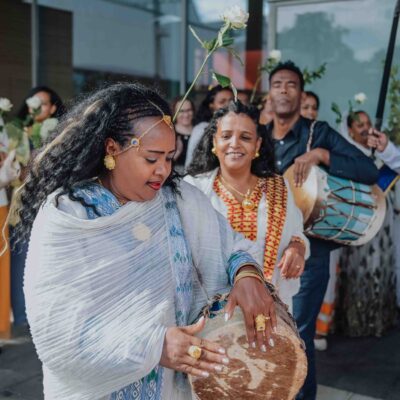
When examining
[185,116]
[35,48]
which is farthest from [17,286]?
[35,48]

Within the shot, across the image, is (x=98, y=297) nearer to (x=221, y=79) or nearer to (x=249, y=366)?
(x=249, y=366)

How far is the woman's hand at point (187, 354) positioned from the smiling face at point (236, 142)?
1.35m

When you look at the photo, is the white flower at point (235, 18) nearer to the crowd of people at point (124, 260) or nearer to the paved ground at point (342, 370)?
the crowd of people at point (124, 260)

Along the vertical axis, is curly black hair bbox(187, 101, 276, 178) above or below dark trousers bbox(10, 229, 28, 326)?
above

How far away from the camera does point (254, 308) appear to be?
1.77 metres

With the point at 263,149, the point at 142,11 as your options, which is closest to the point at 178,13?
the point at 142,11

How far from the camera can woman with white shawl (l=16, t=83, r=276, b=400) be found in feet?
5.33

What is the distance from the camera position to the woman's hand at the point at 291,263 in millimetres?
2609

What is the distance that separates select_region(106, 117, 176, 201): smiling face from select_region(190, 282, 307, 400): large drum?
0.44m

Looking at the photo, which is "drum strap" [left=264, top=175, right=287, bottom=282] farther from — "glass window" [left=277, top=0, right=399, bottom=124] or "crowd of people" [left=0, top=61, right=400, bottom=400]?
"glass window" [left=277, top=0, right=399, bottom=124]

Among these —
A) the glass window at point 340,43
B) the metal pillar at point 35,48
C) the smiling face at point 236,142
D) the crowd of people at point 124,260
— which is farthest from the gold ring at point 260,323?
the metal pillar at point 35,48

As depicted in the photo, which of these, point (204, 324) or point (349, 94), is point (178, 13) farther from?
point (204, 324)

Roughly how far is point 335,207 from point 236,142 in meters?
0.72

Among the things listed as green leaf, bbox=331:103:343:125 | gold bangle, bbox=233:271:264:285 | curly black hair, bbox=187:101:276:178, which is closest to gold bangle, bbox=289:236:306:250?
curly black hair, bbox=187:101:276:178
